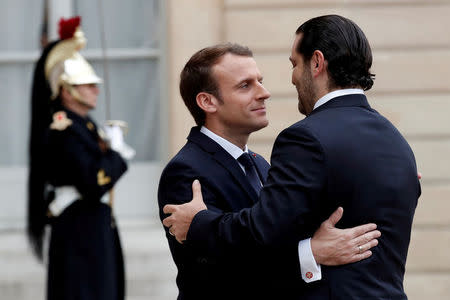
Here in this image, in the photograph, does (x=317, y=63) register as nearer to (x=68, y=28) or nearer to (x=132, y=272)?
(x=68, y=28)

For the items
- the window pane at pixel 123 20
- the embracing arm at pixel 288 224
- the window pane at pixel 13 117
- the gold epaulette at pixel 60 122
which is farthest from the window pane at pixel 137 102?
the embracing arm at pixel 288 224

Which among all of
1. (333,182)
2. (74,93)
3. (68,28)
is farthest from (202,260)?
(68,28)

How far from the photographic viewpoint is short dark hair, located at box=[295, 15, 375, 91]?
2.98 metres

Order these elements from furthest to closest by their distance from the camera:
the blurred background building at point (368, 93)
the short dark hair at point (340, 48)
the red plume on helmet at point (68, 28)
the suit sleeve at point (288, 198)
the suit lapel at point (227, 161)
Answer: the blurred background building at point (368, 93) < the red plume on helmet at point (68, 28) < the suit lapel at point (227, 161) < the short dark hair at point (340, 48) < the suit sleeve at point (288, 198)

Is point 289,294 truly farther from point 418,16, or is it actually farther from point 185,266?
point 418,16

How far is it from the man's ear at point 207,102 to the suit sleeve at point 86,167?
270cm

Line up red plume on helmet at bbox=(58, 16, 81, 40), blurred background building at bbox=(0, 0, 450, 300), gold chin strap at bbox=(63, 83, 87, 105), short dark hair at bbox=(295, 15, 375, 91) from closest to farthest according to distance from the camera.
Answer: short dark hair at bbox=(295, 15, 375, 91)
gold chin strap at bbox=(63, 83, 87, 105)
red plume on helmet at bbox=(58, 16, 81, 40)
blurred background building at bbox=(0, 0, 450, 300)

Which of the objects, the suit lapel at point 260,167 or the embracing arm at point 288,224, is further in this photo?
the suit lapel at point 260,167

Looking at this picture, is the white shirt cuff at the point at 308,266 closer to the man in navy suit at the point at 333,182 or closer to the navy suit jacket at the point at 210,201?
the man in navy suit at the point at 333,182

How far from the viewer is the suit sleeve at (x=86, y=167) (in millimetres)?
5941

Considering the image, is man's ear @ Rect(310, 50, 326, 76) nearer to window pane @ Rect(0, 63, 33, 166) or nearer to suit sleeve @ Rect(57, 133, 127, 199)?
suit sleeve @ Rect(57, 133, 127, 199)

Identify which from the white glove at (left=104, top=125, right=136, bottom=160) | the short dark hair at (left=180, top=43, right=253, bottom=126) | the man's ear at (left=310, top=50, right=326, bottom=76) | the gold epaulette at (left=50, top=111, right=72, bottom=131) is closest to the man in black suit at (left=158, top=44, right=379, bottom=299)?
the short dark hair at (left=180, top=43, right=253, bottom=126)

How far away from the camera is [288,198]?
2.85 metres

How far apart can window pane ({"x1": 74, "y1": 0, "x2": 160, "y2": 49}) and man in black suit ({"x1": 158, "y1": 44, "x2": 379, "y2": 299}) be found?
4273 millimetres
